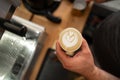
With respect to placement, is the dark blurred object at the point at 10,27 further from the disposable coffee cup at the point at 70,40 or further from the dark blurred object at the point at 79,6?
the dark blurred object at the point at 79,6

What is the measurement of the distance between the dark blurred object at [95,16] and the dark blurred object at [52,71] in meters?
0.16

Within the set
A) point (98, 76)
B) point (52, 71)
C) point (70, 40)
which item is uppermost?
point (70, 40)

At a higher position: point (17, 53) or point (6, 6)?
point (6, 6)

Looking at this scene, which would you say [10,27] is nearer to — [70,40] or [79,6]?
[70,40]

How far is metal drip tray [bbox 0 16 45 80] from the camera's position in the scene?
787 mm

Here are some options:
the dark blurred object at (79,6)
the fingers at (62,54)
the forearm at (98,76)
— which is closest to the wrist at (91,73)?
the forearm at (98,76)

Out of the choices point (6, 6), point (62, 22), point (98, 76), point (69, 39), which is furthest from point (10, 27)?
point (62, 22)

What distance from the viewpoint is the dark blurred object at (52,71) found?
3.22ft

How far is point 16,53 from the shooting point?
31.4 inches

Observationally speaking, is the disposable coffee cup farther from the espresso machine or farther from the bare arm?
the espresso machine

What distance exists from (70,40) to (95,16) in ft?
1.67

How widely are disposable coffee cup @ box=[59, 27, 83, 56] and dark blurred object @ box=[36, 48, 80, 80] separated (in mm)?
382

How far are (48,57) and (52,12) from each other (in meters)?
0.21

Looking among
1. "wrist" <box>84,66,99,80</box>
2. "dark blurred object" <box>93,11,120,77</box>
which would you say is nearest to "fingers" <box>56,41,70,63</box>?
"wrist" <box>84,66,99,80</box>
